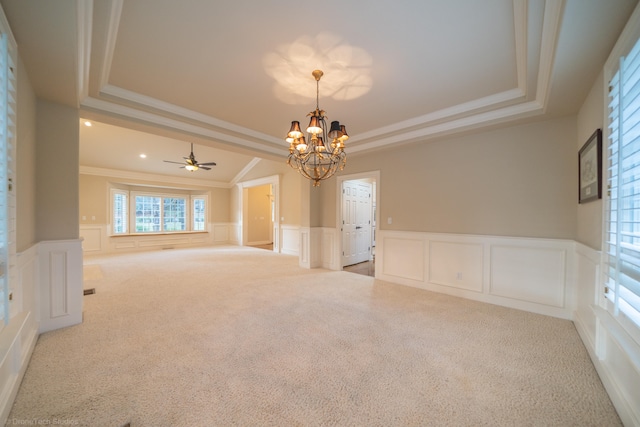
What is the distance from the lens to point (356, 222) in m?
6.02

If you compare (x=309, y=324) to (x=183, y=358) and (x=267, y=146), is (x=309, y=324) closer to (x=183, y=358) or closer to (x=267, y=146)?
(x=183, y=358)

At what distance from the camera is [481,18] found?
71.8 inches

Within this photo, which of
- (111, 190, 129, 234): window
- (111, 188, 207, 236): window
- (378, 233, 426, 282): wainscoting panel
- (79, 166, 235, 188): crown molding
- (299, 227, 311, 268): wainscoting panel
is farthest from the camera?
(111, 188, 207, 236): window

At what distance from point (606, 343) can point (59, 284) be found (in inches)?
200

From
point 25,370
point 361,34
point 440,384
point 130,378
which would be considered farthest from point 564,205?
point 25,370

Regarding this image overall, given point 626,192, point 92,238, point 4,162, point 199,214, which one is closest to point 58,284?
point 4,162

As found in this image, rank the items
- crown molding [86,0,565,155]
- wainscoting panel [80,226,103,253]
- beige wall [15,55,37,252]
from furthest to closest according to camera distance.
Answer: wainscoting panel [80,226,103,253] < beige wall [15,55,37,252] < crown molding [86,0,565,155]

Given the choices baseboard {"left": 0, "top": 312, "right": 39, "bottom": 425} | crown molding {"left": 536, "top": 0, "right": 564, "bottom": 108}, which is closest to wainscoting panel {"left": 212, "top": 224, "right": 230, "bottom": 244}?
baseboard {"left": 0, "top": 312, "right": 39, "bottom": 425}

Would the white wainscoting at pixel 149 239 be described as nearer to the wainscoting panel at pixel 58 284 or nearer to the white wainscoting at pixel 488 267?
the wainscoting panel at pixel 58 284

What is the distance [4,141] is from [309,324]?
2751 millimetres

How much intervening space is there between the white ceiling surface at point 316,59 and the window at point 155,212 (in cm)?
648

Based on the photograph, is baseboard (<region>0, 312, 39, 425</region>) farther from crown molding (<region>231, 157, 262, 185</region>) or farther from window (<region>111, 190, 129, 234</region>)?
window (<region>111, 190, 129, 234</region>)

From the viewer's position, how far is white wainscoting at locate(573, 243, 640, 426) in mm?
1376

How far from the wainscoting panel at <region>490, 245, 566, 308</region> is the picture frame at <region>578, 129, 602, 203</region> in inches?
31.3
